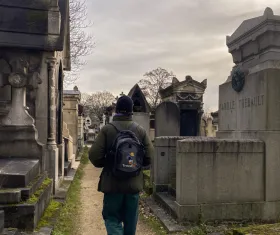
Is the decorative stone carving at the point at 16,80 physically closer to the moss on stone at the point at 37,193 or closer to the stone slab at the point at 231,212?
the moss on stone at the point at 37,193

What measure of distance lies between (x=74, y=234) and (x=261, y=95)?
388 centimetres

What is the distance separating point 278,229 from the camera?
3.06 meters

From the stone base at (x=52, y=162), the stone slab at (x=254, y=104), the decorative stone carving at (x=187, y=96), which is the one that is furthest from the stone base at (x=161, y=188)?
the decorative stone carving at (x=187, y=96)

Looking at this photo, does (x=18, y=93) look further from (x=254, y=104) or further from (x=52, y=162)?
(x=254, y=104)

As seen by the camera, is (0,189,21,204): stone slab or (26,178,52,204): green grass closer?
(0,189,21,204): stone slab

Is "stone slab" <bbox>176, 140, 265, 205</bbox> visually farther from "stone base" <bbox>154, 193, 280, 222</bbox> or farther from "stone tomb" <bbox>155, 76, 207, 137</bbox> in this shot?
"stone tomb" <bbox>155, 76, 207, 137</bbox>

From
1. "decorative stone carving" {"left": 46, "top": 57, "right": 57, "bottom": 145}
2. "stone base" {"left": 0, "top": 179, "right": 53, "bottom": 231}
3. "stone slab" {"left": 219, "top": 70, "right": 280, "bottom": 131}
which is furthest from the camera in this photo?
"decorative stone carving" {"left": 46, "top": 57, "right": 57, "bottom": 145}

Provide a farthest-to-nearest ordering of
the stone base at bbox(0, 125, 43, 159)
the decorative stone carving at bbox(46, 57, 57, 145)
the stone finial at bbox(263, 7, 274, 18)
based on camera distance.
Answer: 1. the decorative stone carving at bbox(46, 57, 57, 145)
2. the stone base at bbox(0, 125, 43, 159)
3. the stone finial at bbox(263, 7, 274, 18)

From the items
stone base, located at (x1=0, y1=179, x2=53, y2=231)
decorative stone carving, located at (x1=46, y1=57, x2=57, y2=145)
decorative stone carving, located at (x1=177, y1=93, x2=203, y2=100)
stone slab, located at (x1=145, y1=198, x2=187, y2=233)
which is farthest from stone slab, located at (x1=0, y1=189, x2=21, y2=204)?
decorative stone carving, located at (x1=177, y1=93, x2=203, y2=100)

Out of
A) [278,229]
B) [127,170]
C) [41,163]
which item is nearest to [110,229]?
[127,170]

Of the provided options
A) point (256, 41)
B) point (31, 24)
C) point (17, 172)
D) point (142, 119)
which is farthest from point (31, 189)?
point (142, 119)

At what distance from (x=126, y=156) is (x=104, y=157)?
1.04 feet

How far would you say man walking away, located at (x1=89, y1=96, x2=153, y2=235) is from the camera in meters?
3.37

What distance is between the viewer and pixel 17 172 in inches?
183
